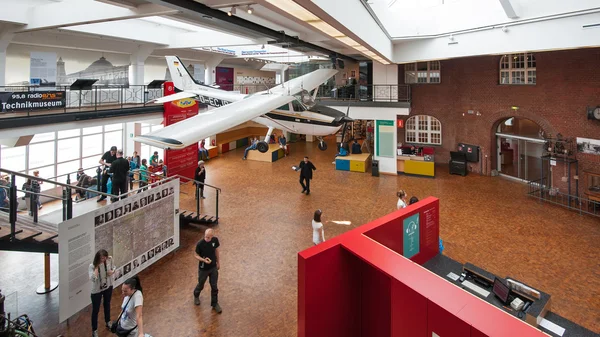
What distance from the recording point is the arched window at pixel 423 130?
19.4 metres

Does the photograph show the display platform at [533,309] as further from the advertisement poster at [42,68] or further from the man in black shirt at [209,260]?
the advertisement poster at [42,68]

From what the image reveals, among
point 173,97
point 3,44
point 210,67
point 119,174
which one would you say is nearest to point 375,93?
point 173,97

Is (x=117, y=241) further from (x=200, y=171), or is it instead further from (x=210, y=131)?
(x=200, y=171)

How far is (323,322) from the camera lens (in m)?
4.61

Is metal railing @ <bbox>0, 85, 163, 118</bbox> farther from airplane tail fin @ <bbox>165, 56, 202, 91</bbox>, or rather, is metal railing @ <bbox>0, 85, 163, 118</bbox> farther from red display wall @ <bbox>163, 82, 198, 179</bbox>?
airplane tail fin @ <bbox>165, 56, 202, 91</bbox>

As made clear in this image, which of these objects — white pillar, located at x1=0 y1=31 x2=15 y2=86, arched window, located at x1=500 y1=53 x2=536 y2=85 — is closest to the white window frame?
arched window, located at x1=500 y1=53 x2=536 y2=85

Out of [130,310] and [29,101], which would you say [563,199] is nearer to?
[130,310]

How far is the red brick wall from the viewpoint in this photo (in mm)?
13148

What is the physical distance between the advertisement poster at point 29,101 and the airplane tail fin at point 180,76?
6.31 metres

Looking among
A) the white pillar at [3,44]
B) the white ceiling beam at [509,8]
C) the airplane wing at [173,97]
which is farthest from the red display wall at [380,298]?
the white pillar at [3,44]

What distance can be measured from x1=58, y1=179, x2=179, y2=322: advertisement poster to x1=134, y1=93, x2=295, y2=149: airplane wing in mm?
1965

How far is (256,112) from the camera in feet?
30.8

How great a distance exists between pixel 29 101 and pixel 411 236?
1145 cm

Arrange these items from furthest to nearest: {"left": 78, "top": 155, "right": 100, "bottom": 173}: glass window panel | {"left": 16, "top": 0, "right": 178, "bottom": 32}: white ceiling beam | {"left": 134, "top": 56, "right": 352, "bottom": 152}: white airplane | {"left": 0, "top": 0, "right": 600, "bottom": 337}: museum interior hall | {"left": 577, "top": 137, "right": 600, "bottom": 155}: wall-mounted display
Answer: {"left": 78, "top": 155, "right": 100, "bottom": 173}: glass window panel < {"left": 577, "top": 137, "right": 600, "bottom": 155}: wall-mounted display < {"left": 16, "top": 0, "right": 178, "bottom": 32}: white ceiling beam < {"left": 134, "top": 56, "right": 352, "bottom": 152}: white airplane < {"left": 0, "top": 0, "right": 600, "bottom": 337}: museum interior hall
